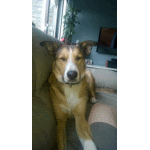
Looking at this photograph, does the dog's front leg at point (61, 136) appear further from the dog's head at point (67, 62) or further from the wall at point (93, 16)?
the wall at point (93, 16)

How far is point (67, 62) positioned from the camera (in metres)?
0.87

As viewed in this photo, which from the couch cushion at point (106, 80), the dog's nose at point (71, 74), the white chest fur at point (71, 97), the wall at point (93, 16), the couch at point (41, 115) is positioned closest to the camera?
the couch at point (41, 115)

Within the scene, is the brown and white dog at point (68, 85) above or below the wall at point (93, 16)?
below

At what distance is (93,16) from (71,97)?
4.32 m

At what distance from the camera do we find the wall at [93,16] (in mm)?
4243

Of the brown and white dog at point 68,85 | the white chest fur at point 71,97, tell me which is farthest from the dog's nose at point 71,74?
the white chest fur at point 71,97

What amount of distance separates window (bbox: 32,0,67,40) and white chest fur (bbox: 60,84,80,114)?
2.17m

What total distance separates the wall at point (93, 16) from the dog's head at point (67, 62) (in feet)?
12.3

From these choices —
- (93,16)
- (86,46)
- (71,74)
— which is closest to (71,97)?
(71,74)

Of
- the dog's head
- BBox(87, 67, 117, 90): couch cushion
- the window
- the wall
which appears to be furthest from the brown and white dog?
the wall
